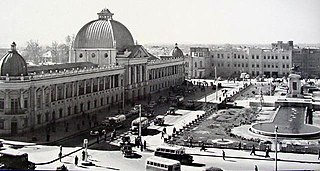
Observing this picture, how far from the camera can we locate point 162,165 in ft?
86.5

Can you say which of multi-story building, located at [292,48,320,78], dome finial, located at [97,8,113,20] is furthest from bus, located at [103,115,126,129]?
multi-story building, located at [292,48,320,78]

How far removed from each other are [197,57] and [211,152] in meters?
75.6

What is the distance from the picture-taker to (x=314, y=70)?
111312 mm

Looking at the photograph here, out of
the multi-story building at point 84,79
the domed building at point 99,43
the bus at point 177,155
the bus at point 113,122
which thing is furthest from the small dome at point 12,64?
the domed building at point 99,43

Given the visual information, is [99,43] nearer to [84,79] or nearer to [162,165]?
[84,79]

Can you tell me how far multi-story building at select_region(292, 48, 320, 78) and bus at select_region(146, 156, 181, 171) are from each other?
89.8 metres

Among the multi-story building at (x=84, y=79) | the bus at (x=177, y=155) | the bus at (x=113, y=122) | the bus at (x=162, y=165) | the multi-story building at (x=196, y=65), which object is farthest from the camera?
the multi-story building at (x=196, y=65)

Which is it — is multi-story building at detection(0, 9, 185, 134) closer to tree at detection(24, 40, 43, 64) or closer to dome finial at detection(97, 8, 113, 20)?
dome finial at detection(97, 8, 113, 20)

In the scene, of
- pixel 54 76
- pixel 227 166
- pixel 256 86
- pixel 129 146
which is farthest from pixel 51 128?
pixel 256 86

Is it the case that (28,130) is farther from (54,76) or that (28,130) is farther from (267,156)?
(267,156)

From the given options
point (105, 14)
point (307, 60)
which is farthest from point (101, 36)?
point (307, 60)

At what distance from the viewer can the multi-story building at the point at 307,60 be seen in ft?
364

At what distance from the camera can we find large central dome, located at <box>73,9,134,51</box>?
2638 inches

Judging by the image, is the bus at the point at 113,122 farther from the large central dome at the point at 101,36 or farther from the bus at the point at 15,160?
the large central dome at the point at 101,36
